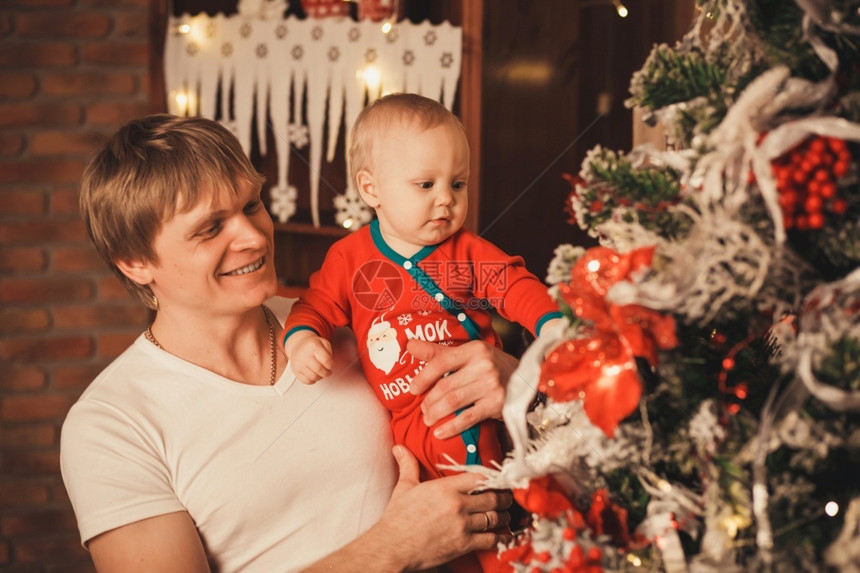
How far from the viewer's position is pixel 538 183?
243cm

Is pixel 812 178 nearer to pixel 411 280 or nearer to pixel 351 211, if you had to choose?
pixel 411 280

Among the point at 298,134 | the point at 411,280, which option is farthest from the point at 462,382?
the point at 298,134

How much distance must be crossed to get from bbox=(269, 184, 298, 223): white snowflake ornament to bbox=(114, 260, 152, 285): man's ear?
3.77 feet

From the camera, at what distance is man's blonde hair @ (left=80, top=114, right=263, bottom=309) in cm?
126

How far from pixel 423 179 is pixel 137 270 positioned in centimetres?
51

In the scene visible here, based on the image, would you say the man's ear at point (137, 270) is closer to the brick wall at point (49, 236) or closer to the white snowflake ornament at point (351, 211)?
the white snowflake ornament at point (351, 211)

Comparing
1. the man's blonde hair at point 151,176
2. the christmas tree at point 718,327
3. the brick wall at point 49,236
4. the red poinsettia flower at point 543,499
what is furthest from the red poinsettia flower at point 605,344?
the brick wall at point 49,236

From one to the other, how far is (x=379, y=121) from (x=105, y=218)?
48cm

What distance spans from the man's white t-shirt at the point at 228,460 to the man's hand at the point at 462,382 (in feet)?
0.53

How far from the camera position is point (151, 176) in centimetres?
126

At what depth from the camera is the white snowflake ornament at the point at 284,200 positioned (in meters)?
Result: 2.53

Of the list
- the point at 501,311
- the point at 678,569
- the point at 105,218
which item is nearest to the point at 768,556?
the point at 678,569

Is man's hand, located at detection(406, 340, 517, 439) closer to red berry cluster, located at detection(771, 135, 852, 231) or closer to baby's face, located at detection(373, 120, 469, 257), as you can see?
baby's face, located at detection(373, 120, 469, 257)

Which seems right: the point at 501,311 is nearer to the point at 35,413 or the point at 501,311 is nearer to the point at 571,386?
the point at 571,386
